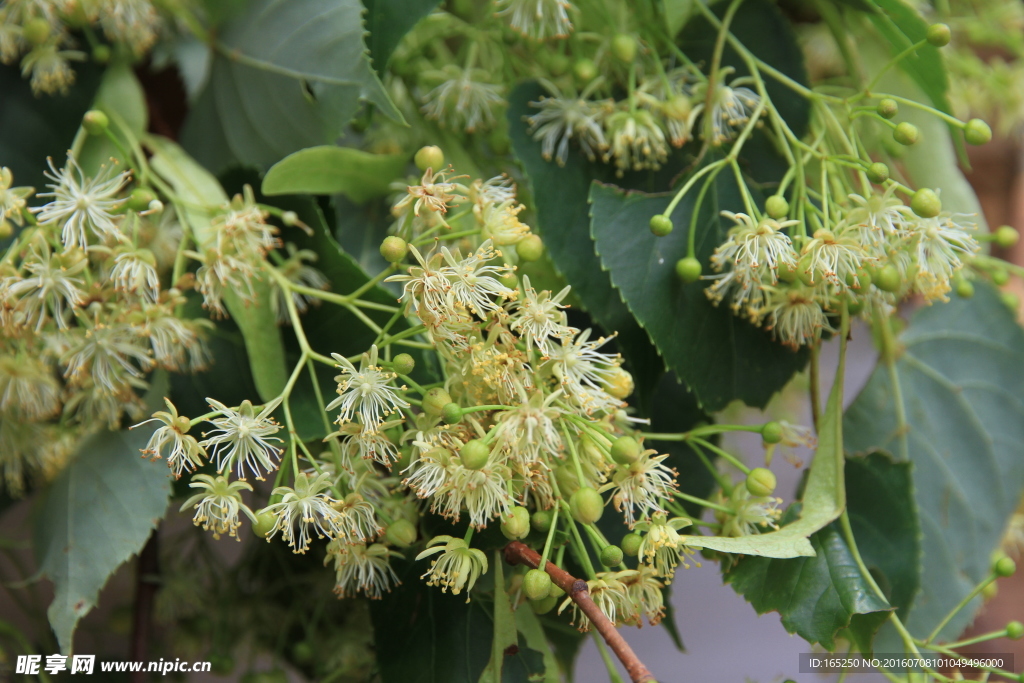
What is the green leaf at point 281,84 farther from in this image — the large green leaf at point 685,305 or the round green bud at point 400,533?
the round green bud at point 400,533

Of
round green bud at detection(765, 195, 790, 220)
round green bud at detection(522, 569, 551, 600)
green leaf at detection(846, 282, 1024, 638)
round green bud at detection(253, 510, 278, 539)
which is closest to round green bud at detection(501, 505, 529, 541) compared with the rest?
round green bud at detection(522, 569, 551, 600)

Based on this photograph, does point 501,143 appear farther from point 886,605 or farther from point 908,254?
point 886,605

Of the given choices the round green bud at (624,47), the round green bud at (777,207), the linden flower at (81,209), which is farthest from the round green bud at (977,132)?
the linden flower at (81,209)

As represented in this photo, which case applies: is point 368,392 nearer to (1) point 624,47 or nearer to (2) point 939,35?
(1) point 624,47

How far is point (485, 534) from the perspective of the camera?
18.5 inches

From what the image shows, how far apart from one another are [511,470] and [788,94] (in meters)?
0.43

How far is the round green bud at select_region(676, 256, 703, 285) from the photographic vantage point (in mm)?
518

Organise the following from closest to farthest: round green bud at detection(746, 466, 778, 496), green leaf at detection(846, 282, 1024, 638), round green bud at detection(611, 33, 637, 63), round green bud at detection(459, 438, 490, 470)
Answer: round green bud at detection(459, 438, 490, 470) < round green bud at detection(746, 466, 778, 496) < round green bud at detection(611, 33, 637, 63) < green leaf at detection(846, 282, 1024, 638)

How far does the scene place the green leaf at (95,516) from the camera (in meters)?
0.54

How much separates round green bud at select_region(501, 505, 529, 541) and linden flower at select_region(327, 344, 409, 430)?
88 millimetres

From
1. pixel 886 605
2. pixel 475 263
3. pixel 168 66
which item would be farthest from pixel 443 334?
pixel 168 66

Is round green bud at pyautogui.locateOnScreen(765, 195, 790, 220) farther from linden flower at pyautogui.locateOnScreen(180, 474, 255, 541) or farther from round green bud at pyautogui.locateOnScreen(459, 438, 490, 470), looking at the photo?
linden flower at pyautogui.locateOnScreen(180, 474, 255, 541)

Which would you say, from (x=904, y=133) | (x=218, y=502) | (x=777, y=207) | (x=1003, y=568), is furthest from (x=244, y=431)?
(x=1003, y=568)

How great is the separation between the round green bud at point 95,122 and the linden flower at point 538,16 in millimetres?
318
